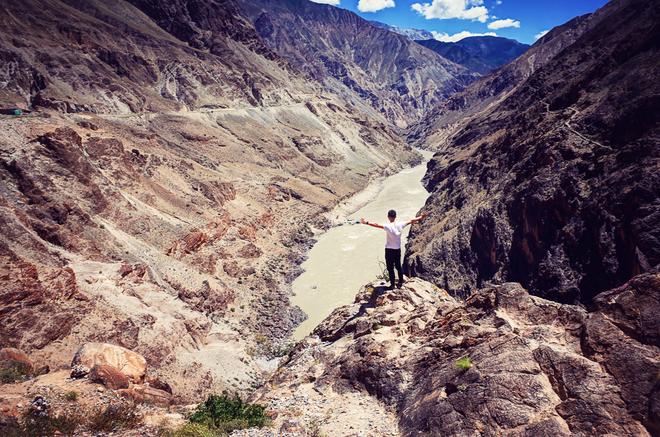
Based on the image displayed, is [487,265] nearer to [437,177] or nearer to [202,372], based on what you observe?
[202,372]

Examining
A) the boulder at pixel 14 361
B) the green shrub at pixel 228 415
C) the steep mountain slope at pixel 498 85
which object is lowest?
the boulder at pixel 14 361

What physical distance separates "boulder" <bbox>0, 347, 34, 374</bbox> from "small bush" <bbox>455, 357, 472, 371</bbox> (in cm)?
1234

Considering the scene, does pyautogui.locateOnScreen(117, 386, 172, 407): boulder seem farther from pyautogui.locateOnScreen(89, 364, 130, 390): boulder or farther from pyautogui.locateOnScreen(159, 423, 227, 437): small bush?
pyautogui.locateOnScreen(159, 423, 227, 437): small bush

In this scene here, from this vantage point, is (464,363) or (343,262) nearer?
(464,363)

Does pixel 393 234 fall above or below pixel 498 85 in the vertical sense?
below

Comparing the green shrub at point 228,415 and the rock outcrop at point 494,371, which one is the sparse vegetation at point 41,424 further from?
the rock outcrop at point 494,371

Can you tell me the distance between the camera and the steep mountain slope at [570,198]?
26000mm

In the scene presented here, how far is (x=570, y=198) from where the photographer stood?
30828mm

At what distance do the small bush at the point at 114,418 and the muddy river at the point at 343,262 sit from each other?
18439 millimetres

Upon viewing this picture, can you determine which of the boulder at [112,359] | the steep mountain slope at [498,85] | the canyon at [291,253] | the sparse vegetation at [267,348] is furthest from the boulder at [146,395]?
the steep mountain slope at [498,85]

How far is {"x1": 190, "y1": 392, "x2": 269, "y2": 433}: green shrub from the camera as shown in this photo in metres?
9.84

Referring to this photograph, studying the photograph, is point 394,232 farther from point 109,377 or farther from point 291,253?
point 291,253

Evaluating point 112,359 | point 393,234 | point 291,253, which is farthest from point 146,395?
point 291,253

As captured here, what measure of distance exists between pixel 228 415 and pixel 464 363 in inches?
224
